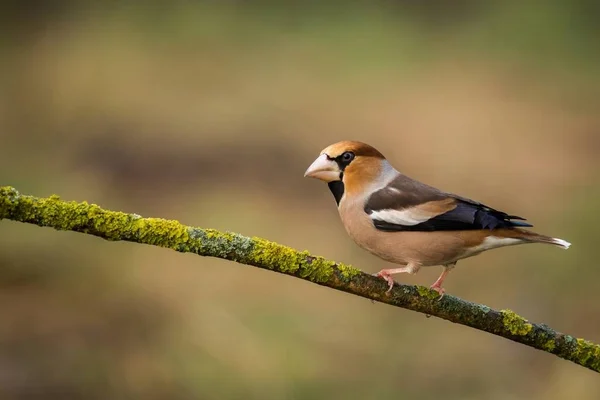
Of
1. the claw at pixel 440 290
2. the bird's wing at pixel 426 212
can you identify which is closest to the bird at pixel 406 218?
the bird's wing at pixel 426 212

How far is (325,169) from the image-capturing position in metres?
3.49

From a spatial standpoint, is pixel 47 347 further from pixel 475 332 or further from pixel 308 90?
pixel 308 90

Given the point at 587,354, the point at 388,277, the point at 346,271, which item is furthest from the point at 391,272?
the point at 587,354

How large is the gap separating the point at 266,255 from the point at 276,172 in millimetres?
7145

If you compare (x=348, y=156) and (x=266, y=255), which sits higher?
(x=348, y=156)

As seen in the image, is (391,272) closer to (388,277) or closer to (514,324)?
(388,277)

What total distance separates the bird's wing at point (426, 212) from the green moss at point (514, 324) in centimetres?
44

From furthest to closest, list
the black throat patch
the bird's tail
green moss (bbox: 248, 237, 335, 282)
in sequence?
the black throat patch < the bird's tail < green moss (bbox: 248, 237, 335, 282)

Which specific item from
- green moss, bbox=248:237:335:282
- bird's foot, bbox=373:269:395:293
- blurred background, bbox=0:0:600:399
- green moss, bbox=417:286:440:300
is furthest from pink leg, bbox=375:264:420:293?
blurred background, bbox=0:0:600:399

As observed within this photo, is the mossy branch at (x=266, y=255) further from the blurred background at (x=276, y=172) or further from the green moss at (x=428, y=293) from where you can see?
the blurred background at (x=276, y=172)

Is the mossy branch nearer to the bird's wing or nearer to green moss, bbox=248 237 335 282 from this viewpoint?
green moss, bbox=248 237 335 282

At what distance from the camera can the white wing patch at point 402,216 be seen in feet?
11.2

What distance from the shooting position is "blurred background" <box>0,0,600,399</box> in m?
6.52

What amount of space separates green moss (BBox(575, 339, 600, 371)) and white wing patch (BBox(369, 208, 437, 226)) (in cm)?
78
